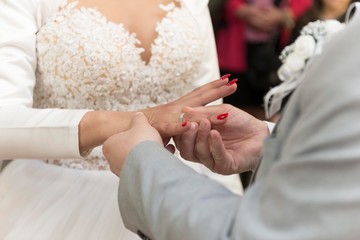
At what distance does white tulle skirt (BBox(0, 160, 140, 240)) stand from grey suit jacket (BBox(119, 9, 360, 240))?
49cm

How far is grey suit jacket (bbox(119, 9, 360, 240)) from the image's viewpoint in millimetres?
472

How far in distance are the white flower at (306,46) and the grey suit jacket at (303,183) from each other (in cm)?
91

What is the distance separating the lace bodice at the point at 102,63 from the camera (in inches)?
45.6

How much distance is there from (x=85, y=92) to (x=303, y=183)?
30.6 inches

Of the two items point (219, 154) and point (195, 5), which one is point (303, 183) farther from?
point (195, 5)

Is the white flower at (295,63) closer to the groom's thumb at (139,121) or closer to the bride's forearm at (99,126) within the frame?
the bride's forearm at (99,126)

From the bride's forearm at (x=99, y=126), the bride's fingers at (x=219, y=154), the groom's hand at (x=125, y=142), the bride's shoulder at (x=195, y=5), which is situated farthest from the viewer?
the bride's shoulder at (x=195, y=5)

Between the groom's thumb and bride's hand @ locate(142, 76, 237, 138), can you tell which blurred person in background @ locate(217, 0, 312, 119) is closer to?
bride's hand @ locate(142, 76, 237, 138)

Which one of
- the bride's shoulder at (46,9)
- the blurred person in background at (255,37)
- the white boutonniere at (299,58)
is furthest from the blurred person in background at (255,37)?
the bride's shoulder at (46,9)

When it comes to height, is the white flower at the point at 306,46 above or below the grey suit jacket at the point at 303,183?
below

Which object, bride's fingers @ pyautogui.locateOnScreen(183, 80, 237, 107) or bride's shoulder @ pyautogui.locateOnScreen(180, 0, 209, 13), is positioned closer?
bride's fingers @ pyautogui.locateOnScreen(183, 80, 237, 107)

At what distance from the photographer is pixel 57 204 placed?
3.66 ft

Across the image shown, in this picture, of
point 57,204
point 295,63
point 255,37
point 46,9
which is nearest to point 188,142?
point 57,204

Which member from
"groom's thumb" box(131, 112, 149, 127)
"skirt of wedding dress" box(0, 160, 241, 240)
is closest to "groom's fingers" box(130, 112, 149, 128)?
"groom's thumb" box(131, 112, 149, 127)
